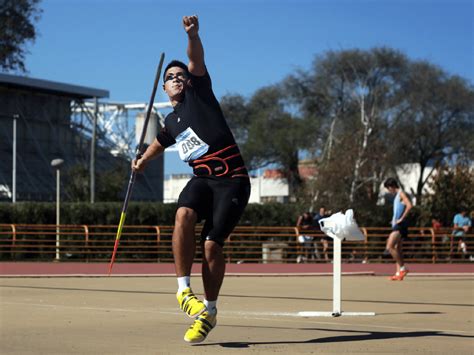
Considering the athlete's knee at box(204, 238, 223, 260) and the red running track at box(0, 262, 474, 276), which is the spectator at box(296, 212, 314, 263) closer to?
the red running track at box(0, 262, 474, 276)

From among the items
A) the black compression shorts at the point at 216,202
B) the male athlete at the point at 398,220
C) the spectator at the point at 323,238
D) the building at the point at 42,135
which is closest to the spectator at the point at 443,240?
the spectator at the point at 323,238

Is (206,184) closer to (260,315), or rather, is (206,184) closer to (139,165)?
(139,165)

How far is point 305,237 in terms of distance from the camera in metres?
29.5

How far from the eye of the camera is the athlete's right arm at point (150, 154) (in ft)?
26.6

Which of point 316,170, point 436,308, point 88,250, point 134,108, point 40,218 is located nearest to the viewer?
point 436,308

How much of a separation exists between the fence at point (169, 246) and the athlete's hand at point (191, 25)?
69.3 feet

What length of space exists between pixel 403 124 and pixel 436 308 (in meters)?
50.2

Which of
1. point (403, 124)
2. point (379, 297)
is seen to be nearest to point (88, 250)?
point (379, 297)

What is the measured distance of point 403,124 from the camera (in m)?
60.4

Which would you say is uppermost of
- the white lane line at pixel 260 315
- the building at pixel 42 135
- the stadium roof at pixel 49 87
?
the stadium roof at pixel 49 87

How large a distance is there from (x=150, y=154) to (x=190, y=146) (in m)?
0.71

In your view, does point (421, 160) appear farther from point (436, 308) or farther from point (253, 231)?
point (436, 308)

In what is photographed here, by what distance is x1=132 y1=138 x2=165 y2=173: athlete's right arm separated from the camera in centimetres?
810

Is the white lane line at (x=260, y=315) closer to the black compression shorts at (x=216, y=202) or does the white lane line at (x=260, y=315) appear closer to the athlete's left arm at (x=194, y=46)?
the black compression shorts at (x=216, y=202)
